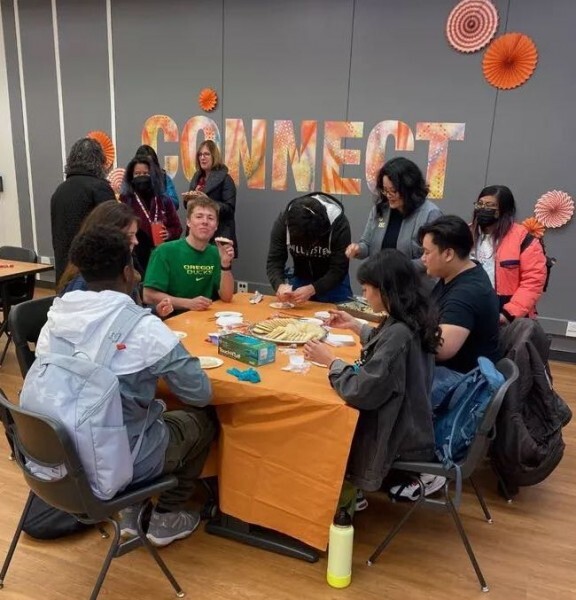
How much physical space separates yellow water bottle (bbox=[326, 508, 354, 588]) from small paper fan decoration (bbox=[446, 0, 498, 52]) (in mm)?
3582

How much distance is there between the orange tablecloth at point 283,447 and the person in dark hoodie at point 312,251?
888 millimetres

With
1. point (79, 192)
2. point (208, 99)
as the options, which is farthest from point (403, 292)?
point (208, 99)

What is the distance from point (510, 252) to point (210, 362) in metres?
1.89

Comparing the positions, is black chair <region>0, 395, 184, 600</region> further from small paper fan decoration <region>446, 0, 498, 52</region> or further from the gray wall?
small paper fan decoration <region>446, 0, 498, 52</region>

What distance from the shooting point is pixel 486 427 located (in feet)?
5.75

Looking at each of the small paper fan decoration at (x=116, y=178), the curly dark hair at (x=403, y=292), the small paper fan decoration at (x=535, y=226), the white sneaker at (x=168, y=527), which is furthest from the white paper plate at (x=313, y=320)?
the small paper fan decoration at (x=116, y=178)

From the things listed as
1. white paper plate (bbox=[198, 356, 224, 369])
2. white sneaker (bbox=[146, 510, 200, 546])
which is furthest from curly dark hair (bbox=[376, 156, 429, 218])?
white sneaker (bbox=[146, 510, 200, 546])

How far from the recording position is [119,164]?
17.7 feet

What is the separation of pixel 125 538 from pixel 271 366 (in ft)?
2.90

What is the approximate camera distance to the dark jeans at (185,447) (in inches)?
70.2

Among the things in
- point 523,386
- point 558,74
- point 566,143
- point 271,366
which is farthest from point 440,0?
point 271,366

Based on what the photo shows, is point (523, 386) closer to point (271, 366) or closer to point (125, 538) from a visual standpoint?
point (271, 366)

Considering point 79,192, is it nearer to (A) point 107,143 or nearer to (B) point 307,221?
(B) point 307,221

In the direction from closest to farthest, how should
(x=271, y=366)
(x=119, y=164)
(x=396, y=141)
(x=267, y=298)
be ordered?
(x=271, y=366) < (x=267, y=298) < (x=396, y=141) < (x=119, y=164)
